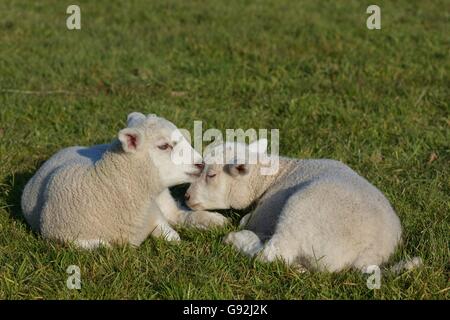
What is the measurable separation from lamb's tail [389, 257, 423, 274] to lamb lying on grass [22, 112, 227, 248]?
140 cm

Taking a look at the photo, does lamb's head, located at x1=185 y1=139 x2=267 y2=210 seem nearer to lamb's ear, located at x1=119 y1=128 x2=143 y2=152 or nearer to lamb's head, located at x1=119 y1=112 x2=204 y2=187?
lamb's head, located at x1=119 y1=112 x2=204 y2=187

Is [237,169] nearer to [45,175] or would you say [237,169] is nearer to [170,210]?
[170,210]

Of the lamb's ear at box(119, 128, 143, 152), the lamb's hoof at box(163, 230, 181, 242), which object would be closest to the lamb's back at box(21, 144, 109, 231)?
the lamb's ear at box(119, 128, 143, 152)

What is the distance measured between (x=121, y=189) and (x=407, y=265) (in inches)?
72.5

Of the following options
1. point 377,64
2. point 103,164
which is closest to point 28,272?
point 103,164

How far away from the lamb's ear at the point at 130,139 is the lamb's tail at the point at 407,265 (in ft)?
5.65

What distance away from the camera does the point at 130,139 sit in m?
4.42

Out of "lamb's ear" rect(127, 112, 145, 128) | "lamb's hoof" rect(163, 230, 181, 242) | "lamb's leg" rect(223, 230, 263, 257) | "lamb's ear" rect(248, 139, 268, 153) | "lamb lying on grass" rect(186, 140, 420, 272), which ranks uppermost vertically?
"lamb's ear" rect(127, 112, 145, 128)

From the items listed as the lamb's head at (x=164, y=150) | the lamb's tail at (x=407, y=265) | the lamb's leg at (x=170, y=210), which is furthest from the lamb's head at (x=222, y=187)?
the lamb's tail at (x=407, y=265)

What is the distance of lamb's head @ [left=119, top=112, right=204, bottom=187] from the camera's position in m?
4.46

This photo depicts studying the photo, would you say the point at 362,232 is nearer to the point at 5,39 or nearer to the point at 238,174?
the point at 238,174

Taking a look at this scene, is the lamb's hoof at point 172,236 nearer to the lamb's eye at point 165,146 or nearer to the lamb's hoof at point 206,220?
the lamb's hoof at point 206,220
